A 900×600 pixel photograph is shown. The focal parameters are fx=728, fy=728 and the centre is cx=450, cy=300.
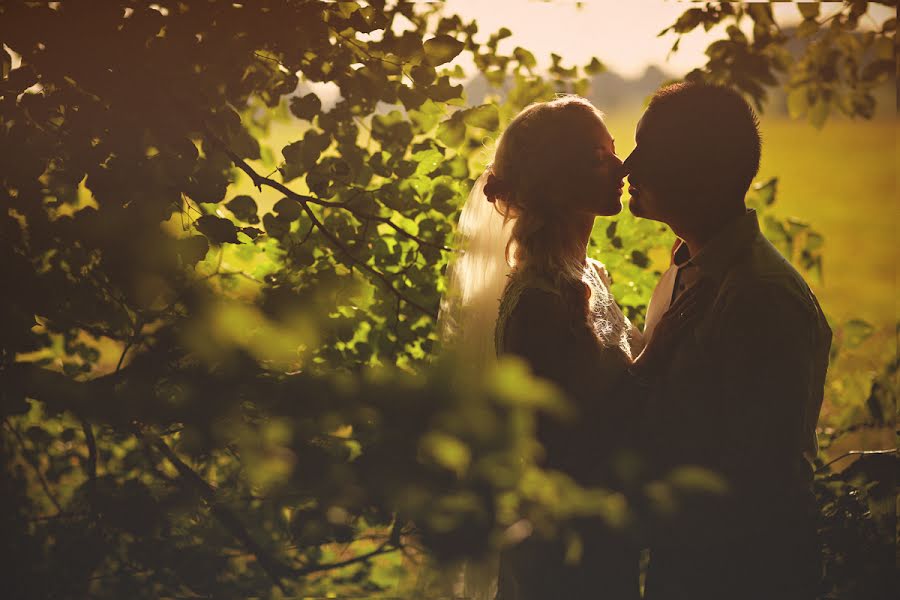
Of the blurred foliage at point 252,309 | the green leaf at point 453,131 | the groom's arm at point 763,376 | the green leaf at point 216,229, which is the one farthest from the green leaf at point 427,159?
the groom's arm at point 763,376

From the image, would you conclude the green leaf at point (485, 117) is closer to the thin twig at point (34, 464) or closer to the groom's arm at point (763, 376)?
the groom's arm at point (763, 376)

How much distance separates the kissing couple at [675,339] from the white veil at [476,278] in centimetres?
1

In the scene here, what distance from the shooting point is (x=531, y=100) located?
3.06 meters

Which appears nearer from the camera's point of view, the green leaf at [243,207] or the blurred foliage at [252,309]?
the blurred foliage at [252,309]

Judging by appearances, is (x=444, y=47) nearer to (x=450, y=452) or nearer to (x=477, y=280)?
(x=477, y=280)

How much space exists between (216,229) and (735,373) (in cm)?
153

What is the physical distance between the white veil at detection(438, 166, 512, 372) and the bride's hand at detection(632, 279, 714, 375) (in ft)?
1.74

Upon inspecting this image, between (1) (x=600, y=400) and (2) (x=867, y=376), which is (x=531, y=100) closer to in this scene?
(1) (x=600, y=400)

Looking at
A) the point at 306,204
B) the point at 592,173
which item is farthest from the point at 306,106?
the point at 592,173

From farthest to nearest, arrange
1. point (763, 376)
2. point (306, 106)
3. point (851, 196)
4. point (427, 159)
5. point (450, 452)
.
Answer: point (851, 196) < point (427, 159) < point (306, 106) < point (763, 376) < point (450, 452)

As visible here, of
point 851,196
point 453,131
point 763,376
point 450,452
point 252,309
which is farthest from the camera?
point 851,196

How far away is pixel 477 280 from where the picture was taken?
2742 mm

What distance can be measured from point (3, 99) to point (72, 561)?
4.99 ft

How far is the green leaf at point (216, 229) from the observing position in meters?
2.05
